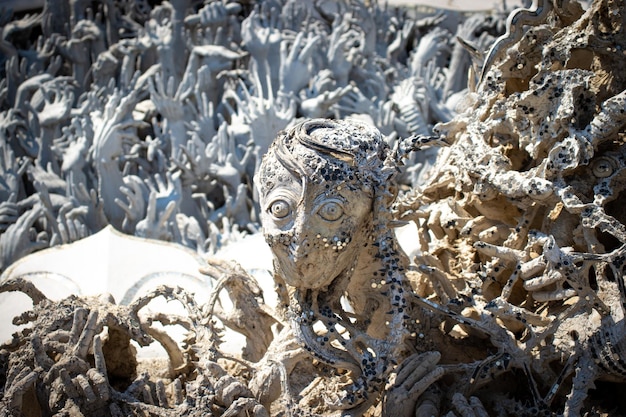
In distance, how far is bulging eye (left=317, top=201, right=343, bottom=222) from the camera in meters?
3.16

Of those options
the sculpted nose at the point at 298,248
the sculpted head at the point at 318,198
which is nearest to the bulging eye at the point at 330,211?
the sculpted head at the point at 318,198

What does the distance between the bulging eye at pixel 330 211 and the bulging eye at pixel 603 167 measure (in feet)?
3.82

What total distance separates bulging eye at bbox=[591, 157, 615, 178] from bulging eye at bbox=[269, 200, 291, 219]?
1.32m

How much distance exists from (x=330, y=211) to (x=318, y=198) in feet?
0.20

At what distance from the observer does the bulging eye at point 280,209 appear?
3176mm

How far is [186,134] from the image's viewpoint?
8.05m

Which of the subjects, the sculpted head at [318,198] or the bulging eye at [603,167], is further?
the bulging eye at [603,167]

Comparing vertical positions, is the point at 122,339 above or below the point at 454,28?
above

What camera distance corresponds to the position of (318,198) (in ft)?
10.4

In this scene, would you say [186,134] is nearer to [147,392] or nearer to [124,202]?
[124,202]

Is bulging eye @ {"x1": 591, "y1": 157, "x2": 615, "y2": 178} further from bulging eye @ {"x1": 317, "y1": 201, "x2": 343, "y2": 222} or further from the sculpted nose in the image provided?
A: the sculpted nose

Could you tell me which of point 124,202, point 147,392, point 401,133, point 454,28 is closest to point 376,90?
point 401,133

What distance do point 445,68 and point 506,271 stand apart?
595 centimetres

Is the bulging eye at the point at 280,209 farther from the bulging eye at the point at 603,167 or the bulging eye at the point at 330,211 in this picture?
the bulging eye at the point at 603,167
